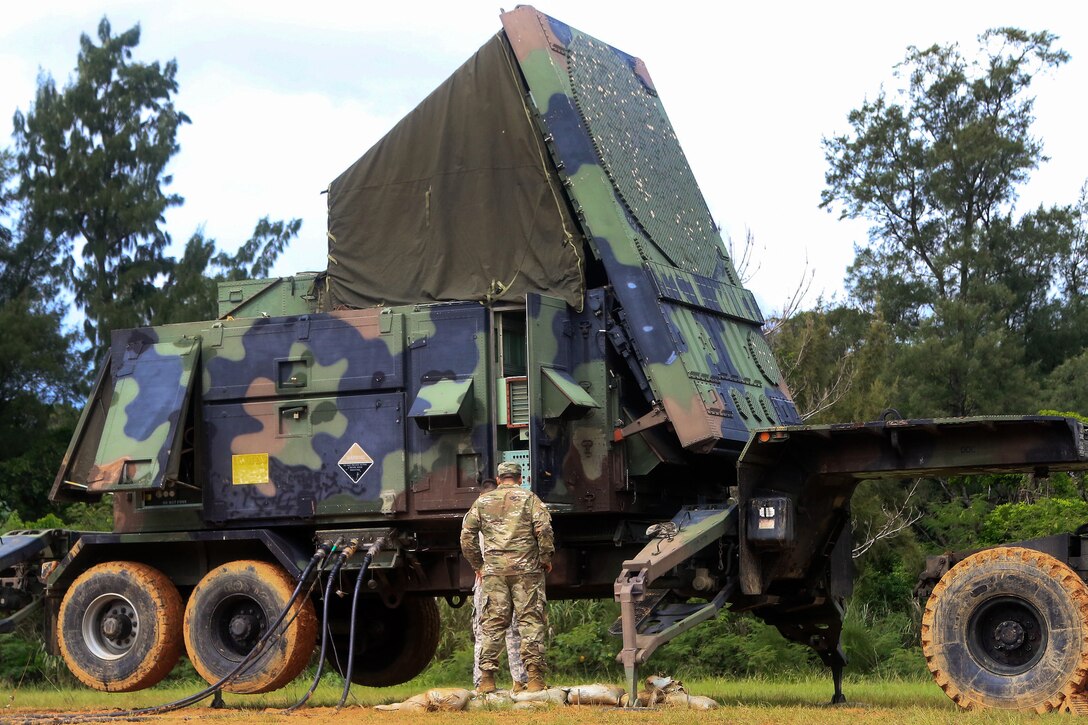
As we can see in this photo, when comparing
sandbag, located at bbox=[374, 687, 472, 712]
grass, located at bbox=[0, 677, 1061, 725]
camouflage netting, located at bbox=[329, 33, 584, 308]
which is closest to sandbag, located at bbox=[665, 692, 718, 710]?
grass, located at bbox=[0, 677, 1061, 725]

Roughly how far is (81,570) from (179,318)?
61.5 ft

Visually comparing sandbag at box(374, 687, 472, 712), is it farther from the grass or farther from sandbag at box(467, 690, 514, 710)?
the grass

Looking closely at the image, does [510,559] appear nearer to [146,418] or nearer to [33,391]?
[146,418]

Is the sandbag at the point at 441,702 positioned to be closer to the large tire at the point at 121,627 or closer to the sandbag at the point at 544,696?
the sandbag at the point at 544,696

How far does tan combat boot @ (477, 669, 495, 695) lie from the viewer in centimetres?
1105

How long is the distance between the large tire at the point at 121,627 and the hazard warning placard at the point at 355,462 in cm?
179

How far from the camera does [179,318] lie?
32000mm

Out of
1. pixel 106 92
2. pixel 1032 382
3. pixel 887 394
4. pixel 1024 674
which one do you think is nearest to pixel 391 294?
pixel 1024 674

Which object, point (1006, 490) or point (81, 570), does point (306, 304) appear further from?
point (1006, 490)

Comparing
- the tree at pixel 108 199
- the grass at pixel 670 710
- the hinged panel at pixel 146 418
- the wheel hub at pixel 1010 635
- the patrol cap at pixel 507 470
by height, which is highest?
the tree at pixel 108 199

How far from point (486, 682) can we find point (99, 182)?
25.0 meters

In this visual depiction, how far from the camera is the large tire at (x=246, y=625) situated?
12.5m

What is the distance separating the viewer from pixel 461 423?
12.3m

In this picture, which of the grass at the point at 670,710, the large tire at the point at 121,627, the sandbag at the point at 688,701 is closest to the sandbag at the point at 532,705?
the grass at the point at 670,710
